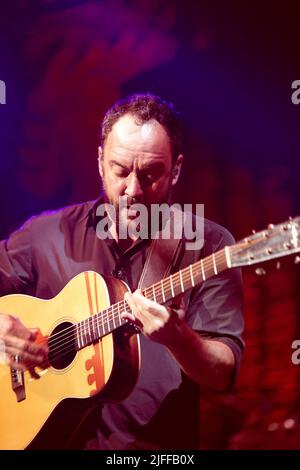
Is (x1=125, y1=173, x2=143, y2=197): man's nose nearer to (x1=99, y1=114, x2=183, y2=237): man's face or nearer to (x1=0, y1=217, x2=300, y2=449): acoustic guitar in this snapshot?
(x1=99, y1=114, x2=183, y2=237): man's face

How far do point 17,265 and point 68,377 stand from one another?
2.04ft

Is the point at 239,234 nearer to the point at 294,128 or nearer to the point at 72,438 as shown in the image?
the point at 294,128

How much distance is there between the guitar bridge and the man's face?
77 cm

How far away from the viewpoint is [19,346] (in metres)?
2.15

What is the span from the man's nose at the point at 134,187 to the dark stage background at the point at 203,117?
0.48 m

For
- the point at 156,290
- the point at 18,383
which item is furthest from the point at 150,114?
the point at 18,383

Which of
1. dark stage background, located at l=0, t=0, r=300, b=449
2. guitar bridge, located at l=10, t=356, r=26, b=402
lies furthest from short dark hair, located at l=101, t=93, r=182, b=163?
guitar bridge, located at l=10, t=356, r=26, b=402

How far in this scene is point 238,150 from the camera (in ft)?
8.25

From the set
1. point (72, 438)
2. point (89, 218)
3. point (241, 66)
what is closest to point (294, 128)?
point (241, 66)

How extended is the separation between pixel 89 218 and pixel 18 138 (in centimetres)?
73

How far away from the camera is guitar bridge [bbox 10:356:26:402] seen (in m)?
2.16

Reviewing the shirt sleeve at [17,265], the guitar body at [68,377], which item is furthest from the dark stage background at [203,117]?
the guitar body at [68,377]

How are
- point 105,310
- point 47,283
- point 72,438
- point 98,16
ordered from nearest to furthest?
point 105,310
point 72,438
point 47,283
point 98,16

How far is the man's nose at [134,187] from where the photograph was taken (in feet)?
6.91
